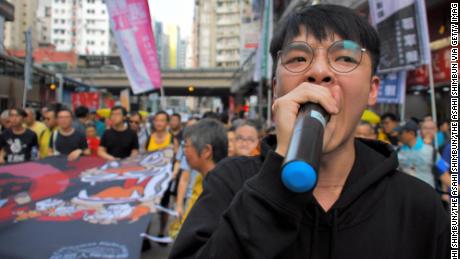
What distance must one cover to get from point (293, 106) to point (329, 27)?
39 centimetres

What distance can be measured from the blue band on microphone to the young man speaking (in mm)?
124

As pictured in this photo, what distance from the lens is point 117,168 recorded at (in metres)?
6.00

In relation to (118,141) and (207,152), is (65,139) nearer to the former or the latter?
(118,141)

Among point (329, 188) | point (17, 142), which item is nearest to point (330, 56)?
point (329, 188)

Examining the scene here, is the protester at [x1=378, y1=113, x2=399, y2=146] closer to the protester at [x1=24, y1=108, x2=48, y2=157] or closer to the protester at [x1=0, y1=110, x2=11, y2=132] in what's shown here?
the protester at [x1=24, y1=108, x2=48, y2=157]

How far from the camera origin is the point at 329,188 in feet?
4.31

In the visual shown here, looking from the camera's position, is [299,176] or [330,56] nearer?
[299,176]

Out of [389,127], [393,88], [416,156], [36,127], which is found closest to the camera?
[416,156]

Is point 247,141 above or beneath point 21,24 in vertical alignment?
beneath

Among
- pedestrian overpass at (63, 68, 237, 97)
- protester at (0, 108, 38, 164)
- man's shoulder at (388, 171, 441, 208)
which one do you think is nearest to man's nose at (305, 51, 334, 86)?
man's shoulder at (388, 171, 441, 208)

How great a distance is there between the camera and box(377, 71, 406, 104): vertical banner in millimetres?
7289

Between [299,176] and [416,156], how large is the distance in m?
5.29

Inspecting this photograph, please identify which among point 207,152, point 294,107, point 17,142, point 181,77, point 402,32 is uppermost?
point 181,77

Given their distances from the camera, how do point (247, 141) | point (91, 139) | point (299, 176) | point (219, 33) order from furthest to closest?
point (219, 33) → point (91, 139) → point (247, 141) → point (299, 176)
